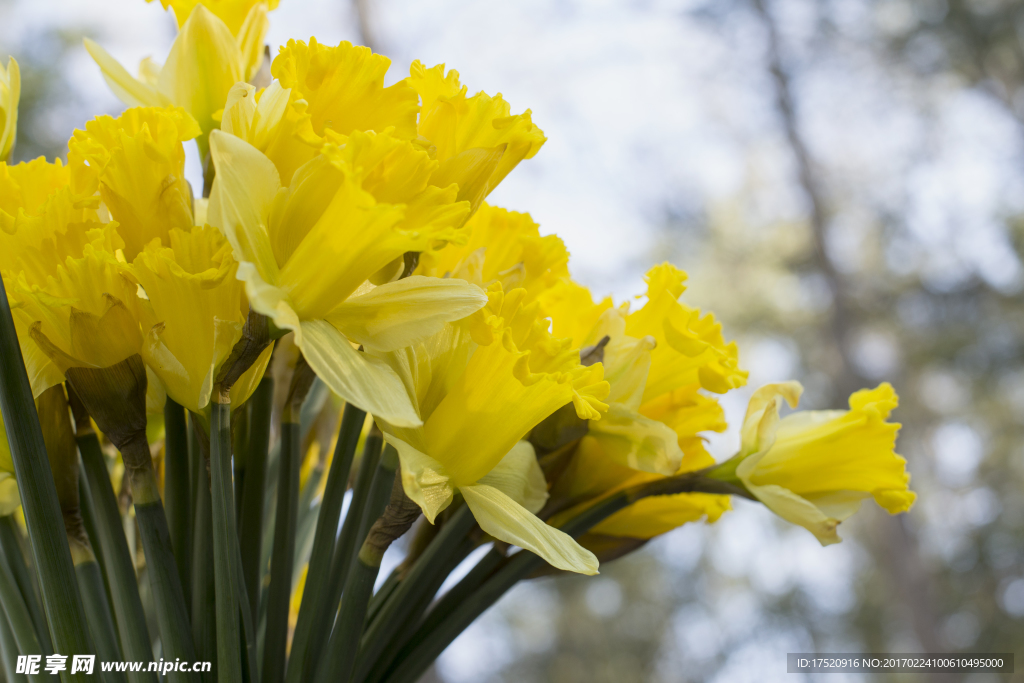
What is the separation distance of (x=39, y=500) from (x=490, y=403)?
6.0 inches

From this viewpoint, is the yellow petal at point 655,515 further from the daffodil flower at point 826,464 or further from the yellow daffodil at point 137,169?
the yellow daffodil at point 137,169

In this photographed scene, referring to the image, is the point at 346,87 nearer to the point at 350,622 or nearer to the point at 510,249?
the point at 510,249

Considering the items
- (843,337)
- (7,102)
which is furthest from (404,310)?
(843,337)

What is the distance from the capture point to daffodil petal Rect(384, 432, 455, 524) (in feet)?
0.69

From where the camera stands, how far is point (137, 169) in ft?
0.82

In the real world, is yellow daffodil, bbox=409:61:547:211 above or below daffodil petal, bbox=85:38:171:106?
below

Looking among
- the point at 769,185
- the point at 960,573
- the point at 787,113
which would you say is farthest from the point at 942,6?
the point at 960,573

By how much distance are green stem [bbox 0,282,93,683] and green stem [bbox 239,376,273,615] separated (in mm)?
69

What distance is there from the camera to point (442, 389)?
254 millimetres

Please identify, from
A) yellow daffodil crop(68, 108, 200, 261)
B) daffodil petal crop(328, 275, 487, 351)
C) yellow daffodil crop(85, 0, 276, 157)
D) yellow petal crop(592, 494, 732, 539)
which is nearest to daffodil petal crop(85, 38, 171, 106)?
yellow daffodil crop(85, 0, 276, 157)

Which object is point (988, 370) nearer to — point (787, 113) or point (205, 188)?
point (787, 113)

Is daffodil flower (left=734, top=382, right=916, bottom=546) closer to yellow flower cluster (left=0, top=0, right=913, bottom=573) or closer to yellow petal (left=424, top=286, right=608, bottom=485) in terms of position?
yellow flower cluster (left=0, top=0, right=913, bottom=573)

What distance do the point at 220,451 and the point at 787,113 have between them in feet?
16.2

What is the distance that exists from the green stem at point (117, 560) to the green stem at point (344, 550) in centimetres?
6
